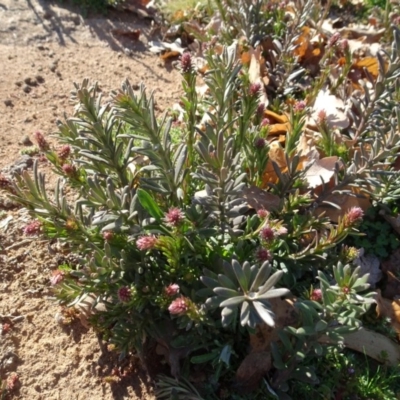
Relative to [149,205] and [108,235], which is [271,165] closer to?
[149,205]

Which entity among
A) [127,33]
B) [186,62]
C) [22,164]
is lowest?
[22,164]

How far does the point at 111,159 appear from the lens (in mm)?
2355

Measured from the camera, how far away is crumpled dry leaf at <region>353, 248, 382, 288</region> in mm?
3028

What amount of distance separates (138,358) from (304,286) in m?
0.99

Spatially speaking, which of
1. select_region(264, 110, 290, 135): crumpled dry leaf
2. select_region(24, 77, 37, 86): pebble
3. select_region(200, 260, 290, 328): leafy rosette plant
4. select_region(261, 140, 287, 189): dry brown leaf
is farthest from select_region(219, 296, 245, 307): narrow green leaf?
select_region(24, 77, 37, 86): pebble

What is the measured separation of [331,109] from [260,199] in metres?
1.23

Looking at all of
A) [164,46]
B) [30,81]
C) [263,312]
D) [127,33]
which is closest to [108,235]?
[263,312]

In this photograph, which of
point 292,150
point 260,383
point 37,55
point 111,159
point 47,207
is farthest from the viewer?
point 37,55

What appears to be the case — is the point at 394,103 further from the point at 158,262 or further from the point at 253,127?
the point at 158,262

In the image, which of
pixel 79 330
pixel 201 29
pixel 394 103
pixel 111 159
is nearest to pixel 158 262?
pixel 111 159

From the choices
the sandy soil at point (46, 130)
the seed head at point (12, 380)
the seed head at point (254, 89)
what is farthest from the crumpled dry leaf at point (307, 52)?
the seed head at point (12, 380)

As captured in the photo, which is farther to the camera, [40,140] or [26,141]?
[26,141]

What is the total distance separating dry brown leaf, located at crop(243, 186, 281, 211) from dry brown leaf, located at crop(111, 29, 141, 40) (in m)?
3.15

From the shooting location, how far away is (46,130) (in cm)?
394
